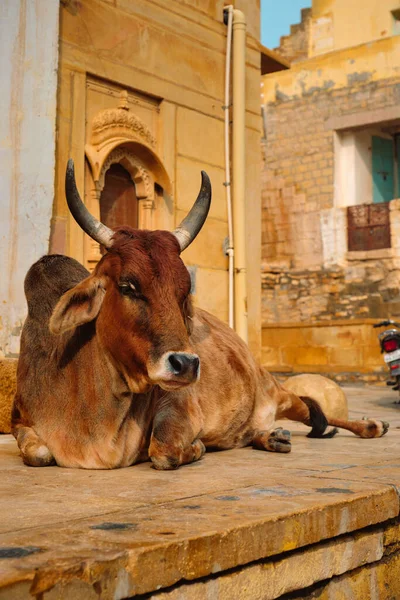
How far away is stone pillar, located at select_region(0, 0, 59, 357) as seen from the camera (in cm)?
761

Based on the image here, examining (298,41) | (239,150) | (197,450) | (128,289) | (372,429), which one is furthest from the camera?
(298,41)

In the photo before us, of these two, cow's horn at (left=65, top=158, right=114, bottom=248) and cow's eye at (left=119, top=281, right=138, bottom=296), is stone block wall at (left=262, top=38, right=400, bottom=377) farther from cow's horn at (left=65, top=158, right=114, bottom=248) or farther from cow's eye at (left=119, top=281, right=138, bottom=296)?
cow's eye at (left=119, top=281, right=138, bottom=296)

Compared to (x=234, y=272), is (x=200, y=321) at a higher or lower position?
lower

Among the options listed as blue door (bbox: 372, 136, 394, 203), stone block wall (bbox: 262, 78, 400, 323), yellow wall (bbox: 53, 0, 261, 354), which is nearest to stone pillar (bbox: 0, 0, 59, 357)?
yellow wall (bbox: 53, 0, 261, 354)

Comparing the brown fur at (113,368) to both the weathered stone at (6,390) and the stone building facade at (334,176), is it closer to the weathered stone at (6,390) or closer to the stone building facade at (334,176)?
the weathered stone at (6,390)

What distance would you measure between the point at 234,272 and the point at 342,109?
52.3 feet

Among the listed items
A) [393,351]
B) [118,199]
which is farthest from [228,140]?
[393,351]

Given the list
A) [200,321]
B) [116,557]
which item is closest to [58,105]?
[200,321]

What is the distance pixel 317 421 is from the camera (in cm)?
584

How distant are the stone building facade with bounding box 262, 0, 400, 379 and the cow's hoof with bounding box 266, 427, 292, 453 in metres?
17.6

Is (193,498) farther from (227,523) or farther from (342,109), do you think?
(342,109)

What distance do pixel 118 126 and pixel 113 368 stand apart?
5.35m

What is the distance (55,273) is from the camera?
4.80 meters

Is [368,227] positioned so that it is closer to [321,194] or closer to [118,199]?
[321,194]
